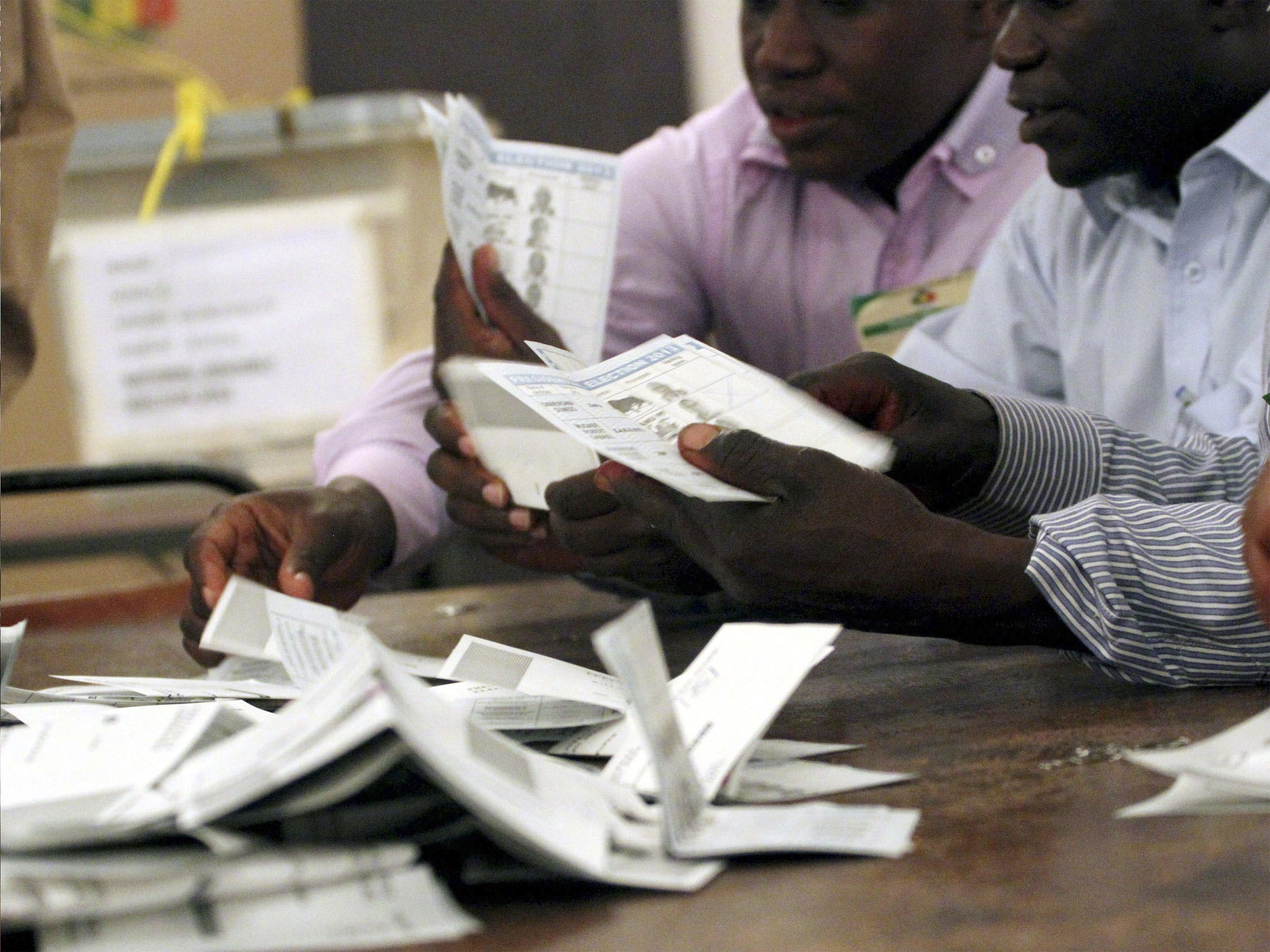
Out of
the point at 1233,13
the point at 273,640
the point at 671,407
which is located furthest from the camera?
the point at 1233,13

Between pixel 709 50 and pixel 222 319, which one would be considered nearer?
pixel 222 319

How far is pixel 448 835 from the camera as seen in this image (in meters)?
0.55

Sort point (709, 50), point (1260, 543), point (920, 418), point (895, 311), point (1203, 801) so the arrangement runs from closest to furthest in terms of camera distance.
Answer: point (1203, 801), point (1260, 543), point (920, 418), point (895, 311), point (709, 50)

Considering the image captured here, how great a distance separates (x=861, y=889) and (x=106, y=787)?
0.31 meters

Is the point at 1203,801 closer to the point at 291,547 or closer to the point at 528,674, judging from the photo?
the point at 528,674

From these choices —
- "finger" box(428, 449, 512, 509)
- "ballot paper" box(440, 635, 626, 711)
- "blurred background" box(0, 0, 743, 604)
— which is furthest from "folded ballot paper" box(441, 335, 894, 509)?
"blurred background" box(0, 0, 743, 604)

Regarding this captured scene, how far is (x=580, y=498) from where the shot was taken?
1172 mm

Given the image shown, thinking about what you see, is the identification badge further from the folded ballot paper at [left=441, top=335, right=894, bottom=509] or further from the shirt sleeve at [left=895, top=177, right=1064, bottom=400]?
the folded ballot paper at [left=441, top=335, right=894, bottom=509]

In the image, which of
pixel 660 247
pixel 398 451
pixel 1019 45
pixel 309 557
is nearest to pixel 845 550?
pixel 309 557

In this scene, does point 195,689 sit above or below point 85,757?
below

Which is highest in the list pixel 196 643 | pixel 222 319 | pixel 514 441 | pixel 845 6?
pixel 845 6

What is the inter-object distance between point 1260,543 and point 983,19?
3.78 feet

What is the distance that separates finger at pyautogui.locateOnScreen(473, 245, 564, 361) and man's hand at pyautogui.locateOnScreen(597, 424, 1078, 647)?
439 mm

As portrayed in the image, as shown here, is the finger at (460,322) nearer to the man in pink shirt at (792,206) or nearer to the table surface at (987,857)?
the man in pink shirt at (792,206)
